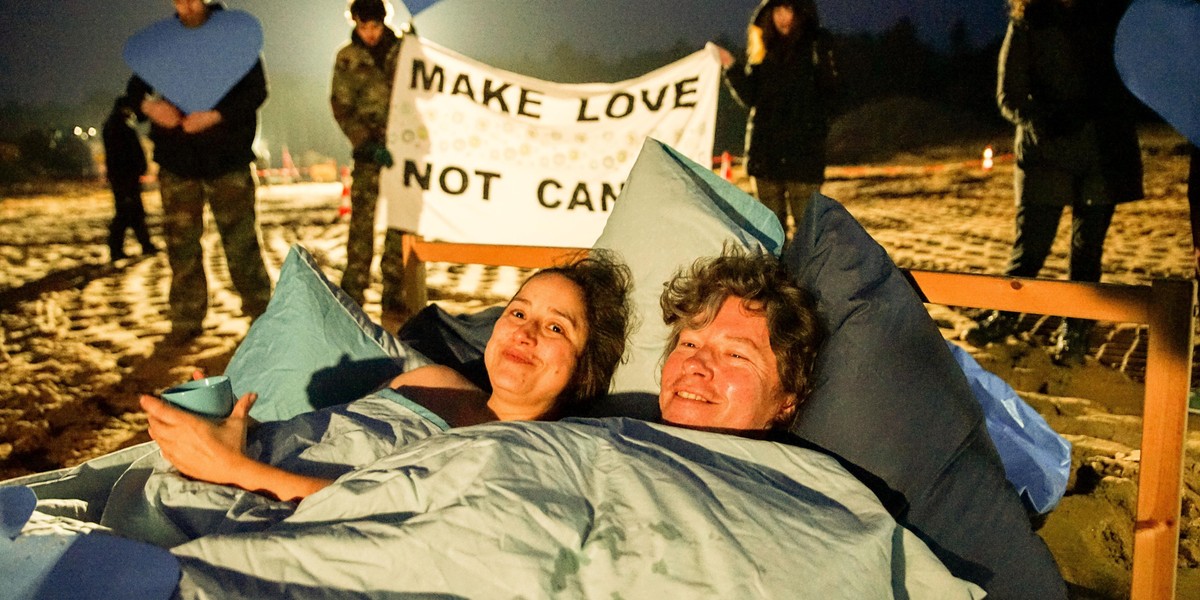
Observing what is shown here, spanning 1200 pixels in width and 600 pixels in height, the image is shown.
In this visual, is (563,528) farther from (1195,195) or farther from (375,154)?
(375,154)

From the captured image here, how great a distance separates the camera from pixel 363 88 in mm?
3869

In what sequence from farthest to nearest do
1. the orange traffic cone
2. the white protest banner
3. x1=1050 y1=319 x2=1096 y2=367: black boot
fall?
1. the orange traffic cone
2. the white protest banner
3. x1=1050 y1=319 x2=1096 y2=367: black boot

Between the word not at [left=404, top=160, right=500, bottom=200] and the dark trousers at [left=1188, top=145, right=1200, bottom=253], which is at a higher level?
the dark trousers at [left=1188, top=145, right=1200, bottom=253]

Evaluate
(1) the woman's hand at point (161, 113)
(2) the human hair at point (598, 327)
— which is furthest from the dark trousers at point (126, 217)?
(2) the human hair at point (598, 327)

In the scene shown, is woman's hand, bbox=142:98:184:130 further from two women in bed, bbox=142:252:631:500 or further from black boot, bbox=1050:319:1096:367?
black boot, bbox=1050:319:1096:367

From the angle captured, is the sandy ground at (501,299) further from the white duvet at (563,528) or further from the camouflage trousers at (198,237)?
the white duvet at (563,528)

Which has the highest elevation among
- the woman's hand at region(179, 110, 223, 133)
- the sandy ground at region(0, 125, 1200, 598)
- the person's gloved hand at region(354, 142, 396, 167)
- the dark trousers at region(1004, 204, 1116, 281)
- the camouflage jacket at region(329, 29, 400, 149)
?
the camouflage jacket at region(329, 29, 400, 149)

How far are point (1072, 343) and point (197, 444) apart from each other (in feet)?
11.4

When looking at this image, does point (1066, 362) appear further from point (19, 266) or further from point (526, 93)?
point (19, 266)

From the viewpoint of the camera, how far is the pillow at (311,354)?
187 cm

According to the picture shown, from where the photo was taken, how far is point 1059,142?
142 inches

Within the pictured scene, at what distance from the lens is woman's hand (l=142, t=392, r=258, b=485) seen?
4.16 feet

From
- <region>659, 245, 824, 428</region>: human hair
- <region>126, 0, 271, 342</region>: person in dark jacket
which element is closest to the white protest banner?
<region>126, 0, 271, 342</region>: person in dark jacket

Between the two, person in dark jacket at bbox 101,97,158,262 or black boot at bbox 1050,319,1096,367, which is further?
person in dark jacket at bbox 101,97,158,262
